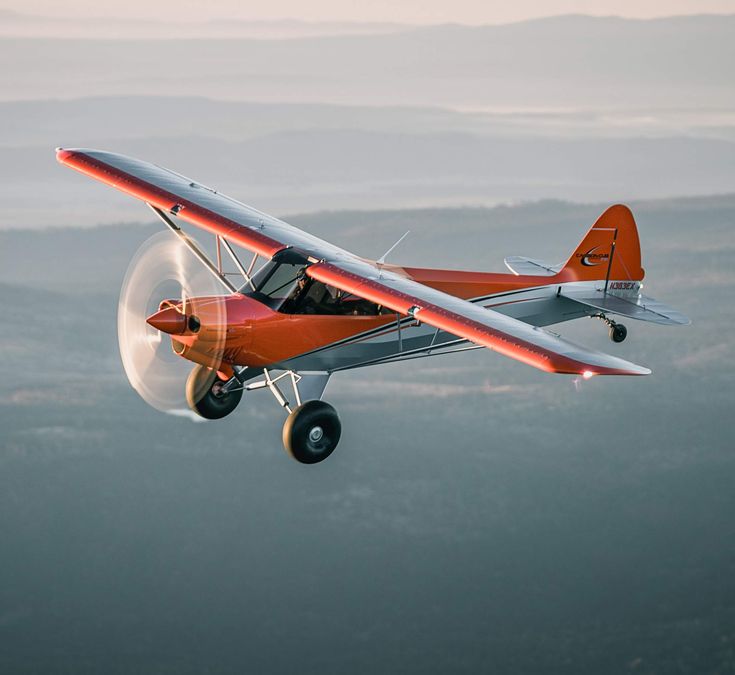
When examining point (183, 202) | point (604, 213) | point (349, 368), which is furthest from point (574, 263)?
point (183, 202)

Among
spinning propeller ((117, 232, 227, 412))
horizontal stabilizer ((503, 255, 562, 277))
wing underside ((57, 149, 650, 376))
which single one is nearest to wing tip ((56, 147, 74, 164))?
wing underside ((57, 149, 650, 376))

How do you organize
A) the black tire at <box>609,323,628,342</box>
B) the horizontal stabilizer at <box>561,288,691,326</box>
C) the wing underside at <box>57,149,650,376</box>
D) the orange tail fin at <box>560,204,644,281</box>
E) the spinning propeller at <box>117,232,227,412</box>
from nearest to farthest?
the wing underside at <box>57,149,650,376</box> → the spinning propeller at <box>117,232,227,412</box> → the horizontal stabilizer at <box>561,288,691,326</box> → the black tire at <box>609,323,628,342</box> → the orange tail fin at <box>560,204,644,281</box>

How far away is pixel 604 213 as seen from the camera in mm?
31547

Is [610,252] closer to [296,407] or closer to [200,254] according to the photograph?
[296,407]

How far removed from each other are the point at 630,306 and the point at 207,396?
456 inches

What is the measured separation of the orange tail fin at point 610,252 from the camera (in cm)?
3094

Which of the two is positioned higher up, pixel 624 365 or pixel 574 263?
pixel 574 263

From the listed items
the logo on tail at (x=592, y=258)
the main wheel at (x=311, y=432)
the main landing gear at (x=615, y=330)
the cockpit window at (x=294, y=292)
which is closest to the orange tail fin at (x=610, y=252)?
the logo on tail at (x=592, y=258)

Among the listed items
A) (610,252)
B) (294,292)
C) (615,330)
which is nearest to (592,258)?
(610,252)

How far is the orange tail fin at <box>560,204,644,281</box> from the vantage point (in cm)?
3094

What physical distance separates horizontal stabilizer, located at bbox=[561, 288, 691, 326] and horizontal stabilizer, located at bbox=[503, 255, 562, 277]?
3.44 feet

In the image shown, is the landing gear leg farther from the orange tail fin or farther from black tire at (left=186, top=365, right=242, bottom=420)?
the orange tail fin

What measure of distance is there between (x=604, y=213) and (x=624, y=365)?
12.1m

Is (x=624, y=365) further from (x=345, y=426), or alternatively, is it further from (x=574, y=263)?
(x=574, y=263)
